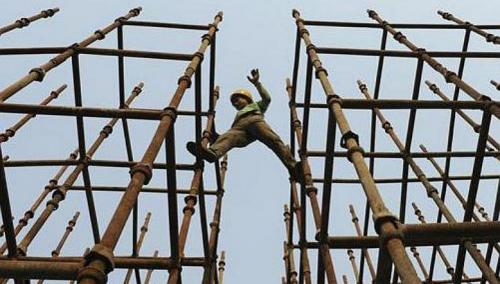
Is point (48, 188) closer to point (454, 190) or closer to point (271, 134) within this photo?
point (271, 134)

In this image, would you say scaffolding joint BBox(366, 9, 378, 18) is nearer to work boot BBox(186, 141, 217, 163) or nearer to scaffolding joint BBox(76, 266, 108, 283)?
work boot BBox(186, 141, 217, 163)

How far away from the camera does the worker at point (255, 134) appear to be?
666 cm

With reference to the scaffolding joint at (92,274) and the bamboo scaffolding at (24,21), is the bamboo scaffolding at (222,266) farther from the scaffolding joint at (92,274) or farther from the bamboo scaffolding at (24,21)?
the scaffolding joint at (92,274)

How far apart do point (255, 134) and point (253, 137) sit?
0.11 meters

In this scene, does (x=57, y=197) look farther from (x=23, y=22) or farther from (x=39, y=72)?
(x=23, y=22)

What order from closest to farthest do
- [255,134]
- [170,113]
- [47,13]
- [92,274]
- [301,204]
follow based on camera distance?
[92,274] < [170,113] < [301,204] < [255,134] < [47,13]

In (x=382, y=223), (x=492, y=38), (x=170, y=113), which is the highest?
(x=492, y=38)

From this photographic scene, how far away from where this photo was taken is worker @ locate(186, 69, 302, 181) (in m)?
6.66

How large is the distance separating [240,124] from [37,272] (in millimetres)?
4132

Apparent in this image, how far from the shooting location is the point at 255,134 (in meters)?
7.15

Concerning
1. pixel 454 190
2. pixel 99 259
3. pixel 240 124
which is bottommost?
pixel 99 259

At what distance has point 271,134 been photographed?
277 inches

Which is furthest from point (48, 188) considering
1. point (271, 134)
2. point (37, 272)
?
point (37, 272)

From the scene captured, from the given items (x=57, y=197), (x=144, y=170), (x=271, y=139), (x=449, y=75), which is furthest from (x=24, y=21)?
(x=449, y=75)
